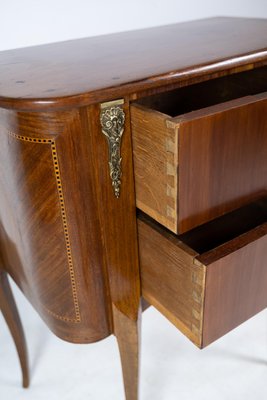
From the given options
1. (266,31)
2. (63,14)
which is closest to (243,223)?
(266,31)

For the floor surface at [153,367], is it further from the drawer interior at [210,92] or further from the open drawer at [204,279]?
the drawer interior at [210,92]

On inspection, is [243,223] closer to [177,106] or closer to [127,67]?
[177,106]

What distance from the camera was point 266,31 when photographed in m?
0.79

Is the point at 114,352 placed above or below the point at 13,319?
below

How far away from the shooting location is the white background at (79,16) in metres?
0.89

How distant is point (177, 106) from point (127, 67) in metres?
0.25

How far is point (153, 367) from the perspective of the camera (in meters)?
1.04

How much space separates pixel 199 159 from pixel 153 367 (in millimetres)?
708

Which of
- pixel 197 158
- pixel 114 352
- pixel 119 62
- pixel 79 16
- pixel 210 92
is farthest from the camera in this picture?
pixel 114 352

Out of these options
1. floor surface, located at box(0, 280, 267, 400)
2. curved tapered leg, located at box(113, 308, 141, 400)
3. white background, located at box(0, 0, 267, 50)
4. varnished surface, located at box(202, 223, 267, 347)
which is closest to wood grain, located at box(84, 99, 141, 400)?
curved tapered leg, located at box(113, 308, 141, 400)

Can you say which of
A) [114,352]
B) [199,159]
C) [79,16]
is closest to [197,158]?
[199,159]

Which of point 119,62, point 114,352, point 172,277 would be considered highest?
point 119,62

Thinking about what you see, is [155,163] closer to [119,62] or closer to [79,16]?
[119,62]

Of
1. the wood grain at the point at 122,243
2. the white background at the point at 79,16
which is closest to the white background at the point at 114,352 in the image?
the white background at the point at 79,16
